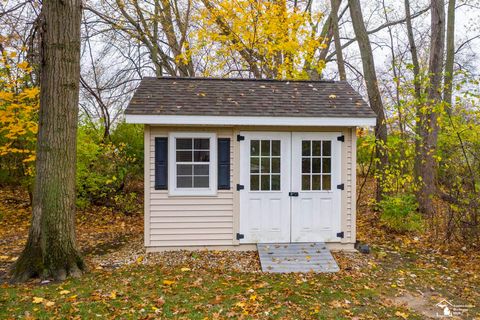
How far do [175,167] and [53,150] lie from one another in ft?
6.68

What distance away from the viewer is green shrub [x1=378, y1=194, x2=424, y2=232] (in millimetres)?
8094

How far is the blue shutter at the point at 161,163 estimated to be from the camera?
21.2 feet

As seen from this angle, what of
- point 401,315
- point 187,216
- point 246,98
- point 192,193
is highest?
point 246,98

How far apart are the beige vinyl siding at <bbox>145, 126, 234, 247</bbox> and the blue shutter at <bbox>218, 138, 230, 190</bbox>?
94 mm

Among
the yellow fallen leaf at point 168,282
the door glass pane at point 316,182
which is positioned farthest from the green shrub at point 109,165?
the door glass pane at point 316,182

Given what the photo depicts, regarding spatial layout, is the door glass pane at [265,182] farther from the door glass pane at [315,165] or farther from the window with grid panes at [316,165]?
the door glass pane at [315,165]

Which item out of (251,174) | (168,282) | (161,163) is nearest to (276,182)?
(251,174)

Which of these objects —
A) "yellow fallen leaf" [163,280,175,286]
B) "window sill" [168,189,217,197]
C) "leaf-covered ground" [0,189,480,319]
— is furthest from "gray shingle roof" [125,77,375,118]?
"yellow fallen leaf" [163,280,175,286]

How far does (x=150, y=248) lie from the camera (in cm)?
662

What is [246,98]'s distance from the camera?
23.0ft

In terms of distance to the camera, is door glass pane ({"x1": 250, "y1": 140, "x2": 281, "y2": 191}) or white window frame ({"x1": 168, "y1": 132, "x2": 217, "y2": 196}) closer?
white window frame ({"x1": 168, "y1": 132, "x2": 217, "y2": 196})

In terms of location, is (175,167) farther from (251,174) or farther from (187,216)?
(251,174)

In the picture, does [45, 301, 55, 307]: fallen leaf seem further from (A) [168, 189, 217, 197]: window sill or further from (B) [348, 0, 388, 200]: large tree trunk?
(B) [348, 0, 388, 200]: large tree trunk

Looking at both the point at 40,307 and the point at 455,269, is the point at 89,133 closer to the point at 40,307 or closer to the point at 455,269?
the point at 40,307
